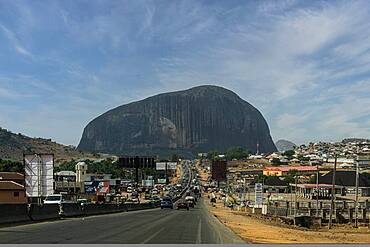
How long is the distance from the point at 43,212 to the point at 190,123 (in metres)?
17.9

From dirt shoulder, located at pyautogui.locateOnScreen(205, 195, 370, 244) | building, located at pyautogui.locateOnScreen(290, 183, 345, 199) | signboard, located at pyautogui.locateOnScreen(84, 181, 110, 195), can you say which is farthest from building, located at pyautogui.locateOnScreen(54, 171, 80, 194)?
dirt shoulder, located at pyautogui.locateOnScreen(205, 195, 370, 244)

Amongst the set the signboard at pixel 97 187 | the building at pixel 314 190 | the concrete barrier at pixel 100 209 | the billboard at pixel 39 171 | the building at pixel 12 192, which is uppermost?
the billboard at pixel 39 171

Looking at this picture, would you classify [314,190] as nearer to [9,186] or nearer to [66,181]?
[66,181]

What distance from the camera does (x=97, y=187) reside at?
104562mm

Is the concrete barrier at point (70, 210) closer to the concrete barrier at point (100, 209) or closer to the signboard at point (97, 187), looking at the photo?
the concrete barrier at point (100, 209)

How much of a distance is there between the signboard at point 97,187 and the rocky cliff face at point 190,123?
29.7 meters

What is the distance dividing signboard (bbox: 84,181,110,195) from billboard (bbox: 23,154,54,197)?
63.3m

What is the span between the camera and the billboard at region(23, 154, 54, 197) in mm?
36781

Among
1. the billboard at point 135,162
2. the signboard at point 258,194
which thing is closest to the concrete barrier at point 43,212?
the signboard at point 258,194

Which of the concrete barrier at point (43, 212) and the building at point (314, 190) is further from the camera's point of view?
the building at point (314, 190)

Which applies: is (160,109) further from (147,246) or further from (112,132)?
(147,246)

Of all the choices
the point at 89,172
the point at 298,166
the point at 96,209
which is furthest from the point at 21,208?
the point at 298,166

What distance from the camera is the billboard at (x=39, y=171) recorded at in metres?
36.8

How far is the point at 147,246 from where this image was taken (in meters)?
20.0
